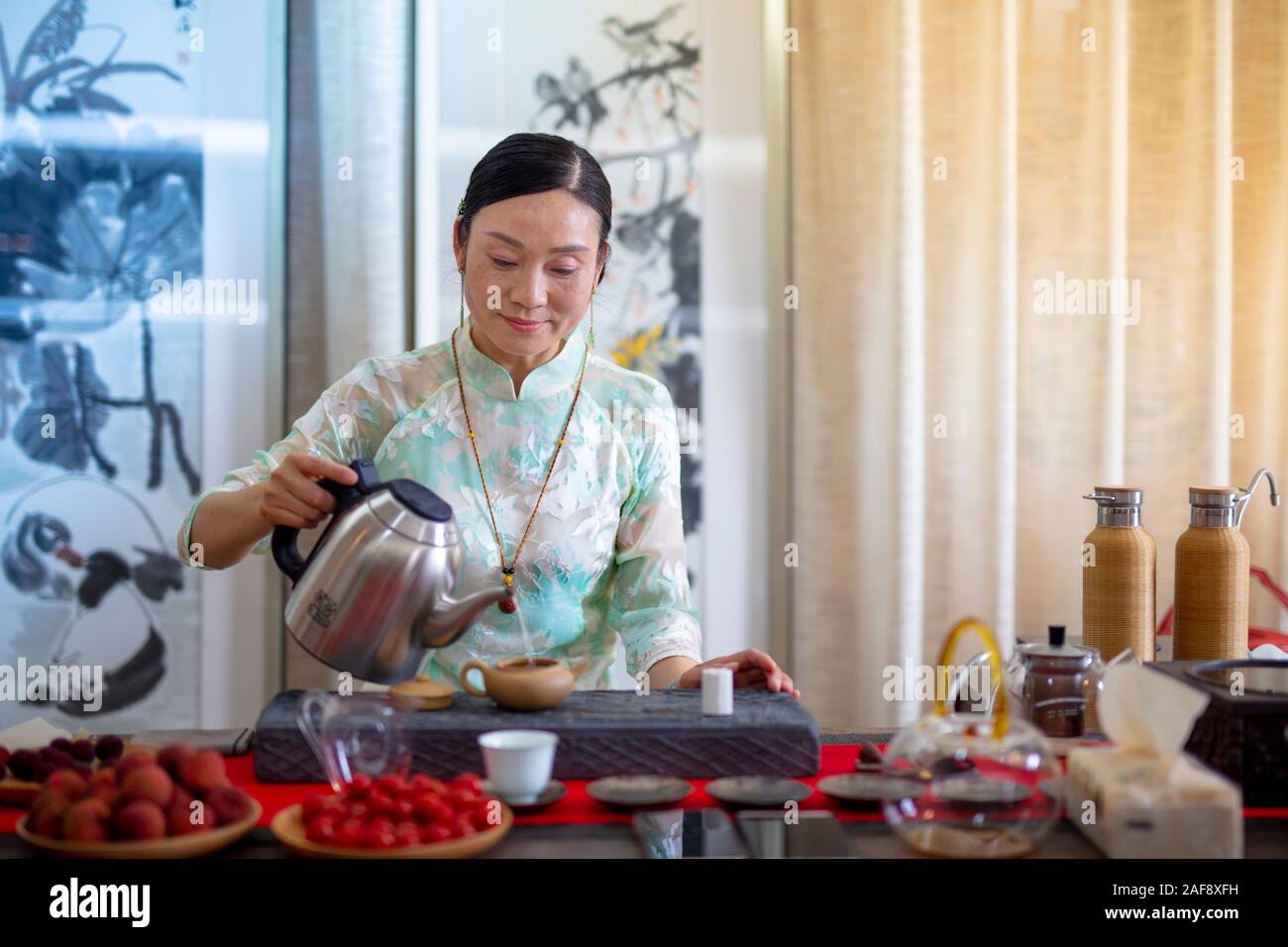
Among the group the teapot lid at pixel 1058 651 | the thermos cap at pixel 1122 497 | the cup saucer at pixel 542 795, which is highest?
the thermos cap at pixel 1122 497

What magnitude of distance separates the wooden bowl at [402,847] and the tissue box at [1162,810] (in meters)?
0.66

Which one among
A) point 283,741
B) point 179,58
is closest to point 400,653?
point 283,741

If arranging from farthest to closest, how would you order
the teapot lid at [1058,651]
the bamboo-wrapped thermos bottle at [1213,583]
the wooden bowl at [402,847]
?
the bamboo-wrapped thermos bottle at [1213,583]
the teapot lid at [1058,651]
the wooden bowl at [402,847]

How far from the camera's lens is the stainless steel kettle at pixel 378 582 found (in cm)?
152

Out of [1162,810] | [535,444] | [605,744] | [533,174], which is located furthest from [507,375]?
[1162,810]

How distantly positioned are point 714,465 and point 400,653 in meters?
1.84

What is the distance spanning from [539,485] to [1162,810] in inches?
48.3

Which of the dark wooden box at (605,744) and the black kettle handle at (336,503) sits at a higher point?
the black kettle handle at (336,503)

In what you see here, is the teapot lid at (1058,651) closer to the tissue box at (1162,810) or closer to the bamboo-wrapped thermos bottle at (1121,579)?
the bamboo-wrapped thermos bottle at (1121,579)

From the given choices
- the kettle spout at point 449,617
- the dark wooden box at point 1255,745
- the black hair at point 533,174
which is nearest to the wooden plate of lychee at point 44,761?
the kettle spout at point 449,617

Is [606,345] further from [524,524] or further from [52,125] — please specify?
[52,125]

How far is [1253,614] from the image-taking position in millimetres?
3264

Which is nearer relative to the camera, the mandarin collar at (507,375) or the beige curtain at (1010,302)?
the mandarin collar at (507,375)

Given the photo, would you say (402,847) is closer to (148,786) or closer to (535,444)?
(148,786)
